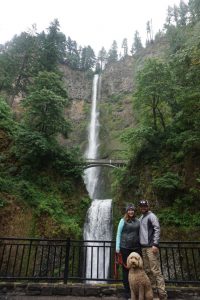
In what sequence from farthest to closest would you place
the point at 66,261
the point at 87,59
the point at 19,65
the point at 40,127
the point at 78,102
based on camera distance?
the point at 87,59 < the point at 78,102 < the point at 19,65 < the point at 40,127 < the point at 66,261

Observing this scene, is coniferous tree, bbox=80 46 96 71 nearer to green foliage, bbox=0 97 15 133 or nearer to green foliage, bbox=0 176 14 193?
green foliage, bbox=0 97 15 133

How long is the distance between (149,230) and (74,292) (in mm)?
2776

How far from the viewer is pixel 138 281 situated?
4789mm

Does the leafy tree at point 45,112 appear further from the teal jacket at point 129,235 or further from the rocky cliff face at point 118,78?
the rocky cliff face at point 118,78

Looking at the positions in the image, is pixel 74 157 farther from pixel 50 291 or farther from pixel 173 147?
pixel 50 291

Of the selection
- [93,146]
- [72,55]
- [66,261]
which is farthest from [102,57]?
[66,261]

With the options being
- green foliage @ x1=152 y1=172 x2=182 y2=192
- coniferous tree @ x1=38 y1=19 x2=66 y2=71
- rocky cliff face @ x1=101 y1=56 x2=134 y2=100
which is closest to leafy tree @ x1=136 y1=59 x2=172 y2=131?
green foliage @ x1=152 y1=172 x2=182 y2=192

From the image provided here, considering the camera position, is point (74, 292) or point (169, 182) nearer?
point (74, 292)

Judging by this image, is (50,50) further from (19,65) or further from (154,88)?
(154,88)

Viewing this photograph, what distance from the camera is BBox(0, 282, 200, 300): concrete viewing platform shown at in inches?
252

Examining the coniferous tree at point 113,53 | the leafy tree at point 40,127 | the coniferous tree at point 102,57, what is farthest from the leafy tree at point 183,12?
the leafy tree at point 40,127

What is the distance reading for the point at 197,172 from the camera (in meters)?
14.3

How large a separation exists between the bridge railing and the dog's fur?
1.69 m

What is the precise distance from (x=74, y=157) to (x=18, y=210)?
6110mm
